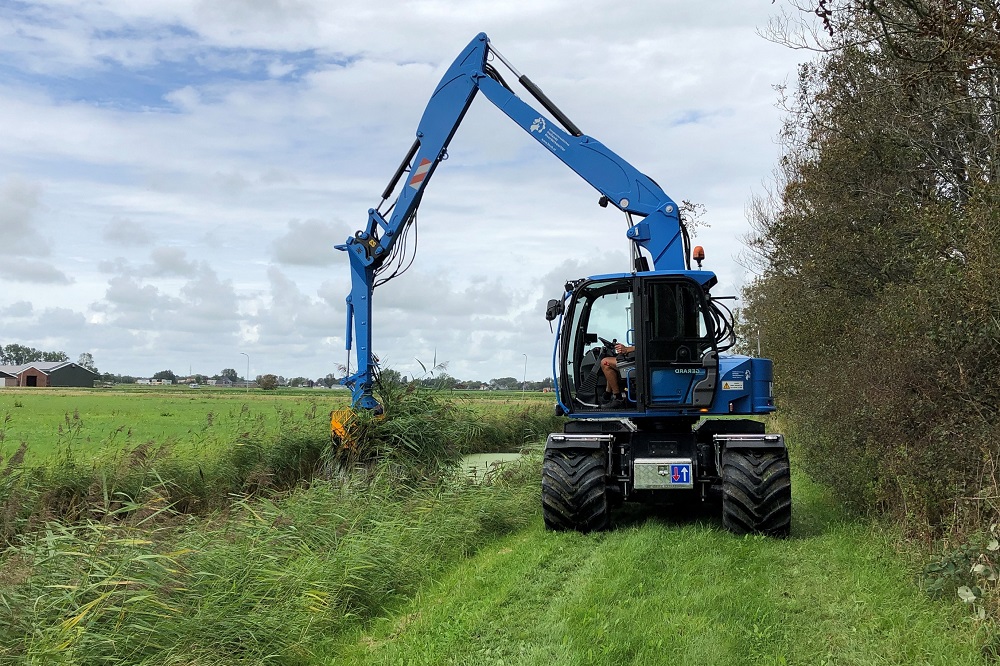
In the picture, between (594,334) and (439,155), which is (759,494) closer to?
(594,334)

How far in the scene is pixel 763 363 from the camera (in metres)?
9.02

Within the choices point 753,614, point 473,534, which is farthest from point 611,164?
point 753,614

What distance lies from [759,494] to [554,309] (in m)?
2.74

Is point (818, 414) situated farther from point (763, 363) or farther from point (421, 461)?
point (421, 461)

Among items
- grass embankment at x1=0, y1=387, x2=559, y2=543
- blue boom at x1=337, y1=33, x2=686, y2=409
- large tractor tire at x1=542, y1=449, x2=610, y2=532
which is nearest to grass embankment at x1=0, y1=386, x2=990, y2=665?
large tractor tire at x1=542, y1=449, x2=610, y2=532

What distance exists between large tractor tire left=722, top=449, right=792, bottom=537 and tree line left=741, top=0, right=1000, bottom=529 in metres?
0.89

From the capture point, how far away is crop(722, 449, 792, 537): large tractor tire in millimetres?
7785

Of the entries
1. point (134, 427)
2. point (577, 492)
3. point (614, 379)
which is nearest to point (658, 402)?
point (614, 379)

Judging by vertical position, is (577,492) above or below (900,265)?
below

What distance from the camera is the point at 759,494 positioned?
7766mm

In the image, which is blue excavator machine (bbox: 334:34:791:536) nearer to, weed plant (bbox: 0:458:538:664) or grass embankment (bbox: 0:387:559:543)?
weed plant (bbox: 0:458:538:664)

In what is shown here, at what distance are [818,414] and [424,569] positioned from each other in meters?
A: 6.05

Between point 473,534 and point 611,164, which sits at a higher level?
point 611,164

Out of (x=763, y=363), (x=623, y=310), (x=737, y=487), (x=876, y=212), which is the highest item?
(x=876, y=212)
